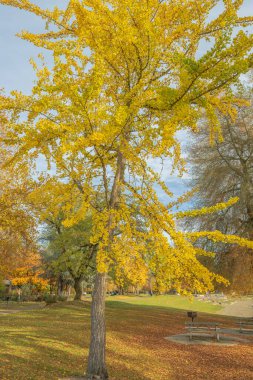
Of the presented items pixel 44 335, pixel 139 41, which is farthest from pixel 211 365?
pixel 139 41

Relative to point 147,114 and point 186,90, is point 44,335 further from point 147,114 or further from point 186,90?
point 186,90

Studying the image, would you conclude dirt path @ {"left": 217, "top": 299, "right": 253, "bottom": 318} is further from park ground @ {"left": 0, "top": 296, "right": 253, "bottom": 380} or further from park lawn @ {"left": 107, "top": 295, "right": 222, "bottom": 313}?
park ground @ {"left": 0, "top": 296, "right": 253, "bottom": 380}

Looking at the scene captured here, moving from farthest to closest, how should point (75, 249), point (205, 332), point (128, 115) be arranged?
1. point (75, 249)
2. point (205, 332)
3. point (128, 115)

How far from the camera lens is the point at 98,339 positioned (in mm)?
7391

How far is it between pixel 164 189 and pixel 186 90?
1.90 m

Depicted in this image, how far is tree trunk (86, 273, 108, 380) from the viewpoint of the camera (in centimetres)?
728

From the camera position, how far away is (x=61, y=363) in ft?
27.3

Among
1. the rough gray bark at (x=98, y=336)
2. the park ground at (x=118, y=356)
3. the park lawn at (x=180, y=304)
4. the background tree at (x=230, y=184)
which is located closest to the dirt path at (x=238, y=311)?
the park lawn at (x=180, y=304)

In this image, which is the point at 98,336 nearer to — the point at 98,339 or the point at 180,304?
the point at 98,339

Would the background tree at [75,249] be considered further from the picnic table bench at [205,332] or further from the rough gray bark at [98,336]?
the rough gray bark at [98,336]

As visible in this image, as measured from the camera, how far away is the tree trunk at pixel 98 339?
728 centimetres

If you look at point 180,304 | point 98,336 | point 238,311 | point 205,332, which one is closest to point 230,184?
point 205,332

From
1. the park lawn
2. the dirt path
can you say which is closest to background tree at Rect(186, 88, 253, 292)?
the dirt path

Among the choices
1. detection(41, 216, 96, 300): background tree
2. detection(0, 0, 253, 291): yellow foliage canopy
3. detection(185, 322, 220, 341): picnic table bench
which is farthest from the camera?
detection(41, 216, 96, 300): background tree
